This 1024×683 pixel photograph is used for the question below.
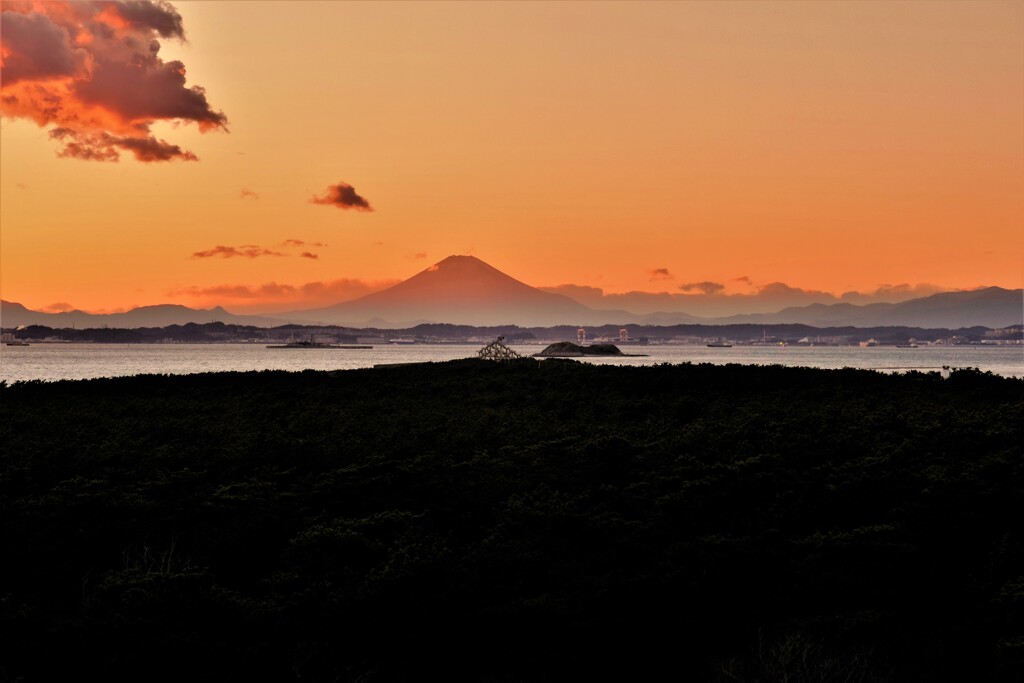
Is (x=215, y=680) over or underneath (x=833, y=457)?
underneath

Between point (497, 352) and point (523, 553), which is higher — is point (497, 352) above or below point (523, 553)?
above

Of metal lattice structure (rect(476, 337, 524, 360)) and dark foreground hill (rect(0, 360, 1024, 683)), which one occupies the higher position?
metal lattice structure (rect(476, 337, 524, 360))

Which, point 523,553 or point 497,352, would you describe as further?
point 497,352

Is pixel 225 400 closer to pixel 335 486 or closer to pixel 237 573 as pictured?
pixel 335 486

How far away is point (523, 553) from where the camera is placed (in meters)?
11.4

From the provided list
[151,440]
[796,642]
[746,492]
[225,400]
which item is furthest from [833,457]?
[225,400]

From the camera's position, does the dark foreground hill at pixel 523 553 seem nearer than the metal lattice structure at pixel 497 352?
Yes

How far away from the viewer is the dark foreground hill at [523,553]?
30.3 ft

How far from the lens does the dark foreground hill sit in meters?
9.25

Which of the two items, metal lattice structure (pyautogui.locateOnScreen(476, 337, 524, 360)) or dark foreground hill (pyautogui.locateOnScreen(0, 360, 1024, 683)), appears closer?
dark foreground hill (pyautogui.locateOnScreen(0, 360, 1024, 683))

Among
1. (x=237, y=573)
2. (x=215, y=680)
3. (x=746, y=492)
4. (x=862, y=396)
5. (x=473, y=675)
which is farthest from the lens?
(x=862, y=396)

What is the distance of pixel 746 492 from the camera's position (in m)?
14.1

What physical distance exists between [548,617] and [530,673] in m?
0.79

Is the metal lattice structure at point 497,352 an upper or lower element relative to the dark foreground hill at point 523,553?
upper
